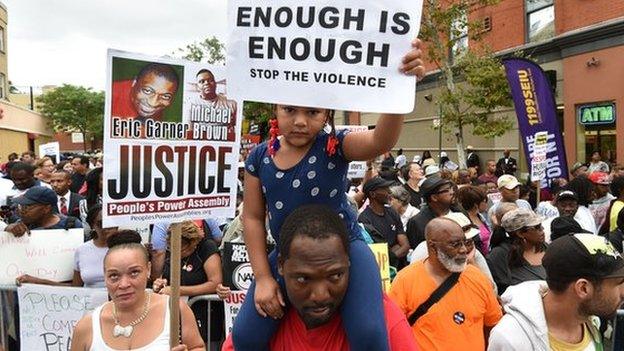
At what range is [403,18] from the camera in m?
2.39

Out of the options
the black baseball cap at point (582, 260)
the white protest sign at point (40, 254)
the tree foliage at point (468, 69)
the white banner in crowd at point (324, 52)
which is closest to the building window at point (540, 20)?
the tree foliage at point (468, 69)

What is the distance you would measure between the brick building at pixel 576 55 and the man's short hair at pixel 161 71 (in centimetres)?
1611

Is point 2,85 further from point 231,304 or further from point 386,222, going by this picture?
point 231,304

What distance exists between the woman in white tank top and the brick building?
16427 millimetres

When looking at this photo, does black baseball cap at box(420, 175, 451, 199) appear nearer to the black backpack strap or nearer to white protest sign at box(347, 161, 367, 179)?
the black backpack strap

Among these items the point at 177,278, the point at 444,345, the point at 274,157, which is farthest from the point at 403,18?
the point at 444,345

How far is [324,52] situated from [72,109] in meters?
68.6

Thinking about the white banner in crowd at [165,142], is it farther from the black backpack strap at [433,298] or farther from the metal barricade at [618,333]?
the metal barricade at [618,333]

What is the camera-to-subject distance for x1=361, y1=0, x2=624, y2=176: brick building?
18.3 m

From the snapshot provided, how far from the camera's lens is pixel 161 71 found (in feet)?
12.4

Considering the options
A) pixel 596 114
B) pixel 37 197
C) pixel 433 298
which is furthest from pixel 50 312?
pixel 596 114

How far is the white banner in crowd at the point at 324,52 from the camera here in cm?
239

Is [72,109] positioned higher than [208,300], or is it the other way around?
[72,109]

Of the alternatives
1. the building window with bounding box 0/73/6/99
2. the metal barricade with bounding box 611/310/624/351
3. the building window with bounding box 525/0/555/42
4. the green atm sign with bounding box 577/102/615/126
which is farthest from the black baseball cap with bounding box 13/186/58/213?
the building window with bounding box 0/73/6/99
